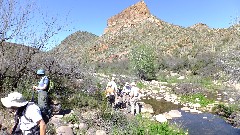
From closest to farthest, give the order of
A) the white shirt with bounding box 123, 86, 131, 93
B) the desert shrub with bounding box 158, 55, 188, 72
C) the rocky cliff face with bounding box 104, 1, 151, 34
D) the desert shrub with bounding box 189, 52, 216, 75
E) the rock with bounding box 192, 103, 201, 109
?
1. the white shirt with bounding box 123, 86, 131, 93
2. the rock with bounding box 192, 103, 201, 109
3. the desert shrub with bounding box 189, 52, 216, 75
4. the desert shrub with bounding box 158, 55, 188, 72
5. the rocky cliff face with bounding box 104, 1, 151, 34

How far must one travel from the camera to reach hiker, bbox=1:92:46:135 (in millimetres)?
5109

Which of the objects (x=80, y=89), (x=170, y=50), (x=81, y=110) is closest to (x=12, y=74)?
(x=81, y=110)

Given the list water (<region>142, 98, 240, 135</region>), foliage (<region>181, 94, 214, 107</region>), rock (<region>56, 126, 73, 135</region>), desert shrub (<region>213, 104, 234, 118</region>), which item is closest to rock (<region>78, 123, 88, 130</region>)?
rock (<region>56, 126, 73, 135</region>)

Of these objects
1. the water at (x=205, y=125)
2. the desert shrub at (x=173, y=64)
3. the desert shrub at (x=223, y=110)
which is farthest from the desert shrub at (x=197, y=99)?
the desert shrub at (x=173, y=64)

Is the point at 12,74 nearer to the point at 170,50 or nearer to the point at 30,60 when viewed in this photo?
the point at 30,60

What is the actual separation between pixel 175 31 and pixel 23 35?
69234 millimetres

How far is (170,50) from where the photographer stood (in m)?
66.8

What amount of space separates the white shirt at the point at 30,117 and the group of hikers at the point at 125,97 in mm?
9655

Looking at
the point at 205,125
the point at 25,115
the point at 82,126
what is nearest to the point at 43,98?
the point at 82,126

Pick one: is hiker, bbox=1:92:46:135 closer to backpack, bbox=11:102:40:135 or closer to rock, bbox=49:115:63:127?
backpack, bbox=11:102:40:135

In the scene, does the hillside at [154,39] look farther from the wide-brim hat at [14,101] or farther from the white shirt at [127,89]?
the wide-brim hat at [14,101]

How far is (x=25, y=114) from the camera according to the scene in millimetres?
5191

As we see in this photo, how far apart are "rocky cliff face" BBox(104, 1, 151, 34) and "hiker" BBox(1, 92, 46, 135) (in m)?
95.8

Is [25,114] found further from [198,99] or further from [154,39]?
[154,39]
